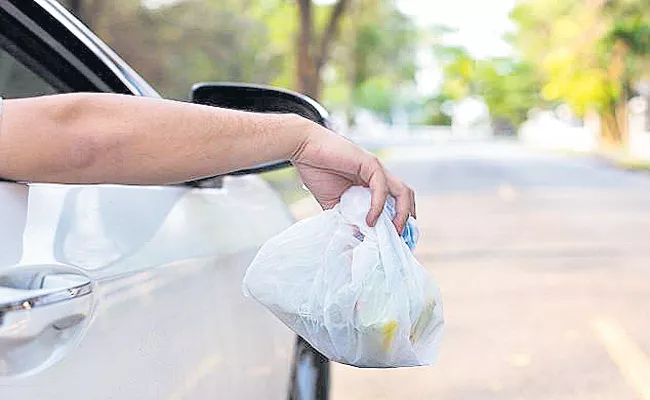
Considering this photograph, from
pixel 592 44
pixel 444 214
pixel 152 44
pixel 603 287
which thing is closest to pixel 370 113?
pixel 592 44

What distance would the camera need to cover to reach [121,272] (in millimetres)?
1894

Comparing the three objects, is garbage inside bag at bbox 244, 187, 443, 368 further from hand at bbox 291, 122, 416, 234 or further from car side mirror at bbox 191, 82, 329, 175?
car side mirror at bbox 191, 82, 329, 175

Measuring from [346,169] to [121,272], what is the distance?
43 cm

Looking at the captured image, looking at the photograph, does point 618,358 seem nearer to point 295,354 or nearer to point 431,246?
point 295,354

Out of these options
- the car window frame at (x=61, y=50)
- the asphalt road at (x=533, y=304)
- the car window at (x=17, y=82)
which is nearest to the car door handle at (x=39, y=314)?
the car window frame at (x=61, y=50)

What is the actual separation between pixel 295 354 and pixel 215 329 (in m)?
1.16

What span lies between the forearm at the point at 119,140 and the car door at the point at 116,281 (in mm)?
101

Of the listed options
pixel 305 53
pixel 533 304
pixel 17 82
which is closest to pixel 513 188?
pixel 305 53

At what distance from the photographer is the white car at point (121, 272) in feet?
5.20

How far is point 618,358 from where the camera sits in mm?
6492

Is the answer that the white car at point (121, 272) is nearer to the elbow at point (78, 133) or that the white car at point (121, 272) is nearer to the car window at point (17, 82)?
the car window at point (17, 82)

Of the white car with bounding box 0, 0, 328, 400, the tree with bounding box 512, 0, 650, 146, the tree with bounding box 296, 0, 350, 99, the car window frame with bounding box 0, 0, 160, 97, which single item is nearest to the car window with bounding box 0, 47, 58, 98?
the white car with bounding box 0, 0, 328, 400

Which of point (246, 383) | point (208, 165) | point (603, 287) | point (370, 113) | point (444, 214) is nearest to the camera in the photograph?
point (208, 165)

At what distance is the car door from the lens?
1.58 metres
